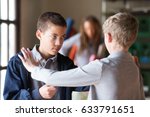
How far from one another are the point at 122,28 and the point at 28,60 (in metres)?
0.17

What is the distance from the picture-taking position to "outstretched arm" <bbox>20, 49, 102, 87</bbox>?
1.68 ft

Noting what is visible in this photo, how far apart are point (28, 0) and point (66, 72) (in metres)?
0.21

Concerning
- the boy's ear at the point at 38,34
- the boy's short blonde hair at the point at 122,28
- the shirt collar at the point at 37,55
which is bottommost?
the shirt collar at the point at 37,55

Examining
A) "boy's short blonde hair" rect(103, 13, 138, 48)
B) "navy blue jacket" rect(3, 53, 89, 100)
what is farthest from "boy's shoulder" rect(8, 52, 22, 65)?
"boy's short blonde hair" rect(103, 13, 138, 48)

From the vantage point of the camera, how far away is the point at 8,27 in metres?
0.63

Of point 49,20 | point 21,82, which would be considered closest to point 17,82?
point 21,82

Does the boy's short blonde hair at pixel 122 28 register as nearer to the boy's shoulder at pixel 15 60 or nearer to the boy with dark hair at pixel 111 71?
the boy with dark hair at pixel 111 71

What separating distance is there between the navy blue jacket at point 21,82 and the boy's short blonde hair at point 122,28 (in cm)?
10

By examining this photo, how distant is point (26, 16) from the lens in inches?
25.5

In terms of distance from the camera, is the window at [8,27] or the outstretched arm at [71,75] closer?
the outstretched arm at [71,75]

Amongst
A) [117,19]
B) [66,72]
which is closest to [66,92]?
[66,72]

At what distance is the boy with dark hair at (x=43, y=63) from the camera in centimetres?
55

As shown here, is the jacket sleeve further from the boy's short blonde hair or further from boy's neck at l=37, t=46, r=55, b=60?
the boy's short blonde hair

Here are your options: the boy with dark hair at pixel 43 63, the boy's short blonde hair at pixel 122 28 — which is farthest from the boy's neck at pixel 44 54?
the boy's short blonde hair at pixel 122 28
